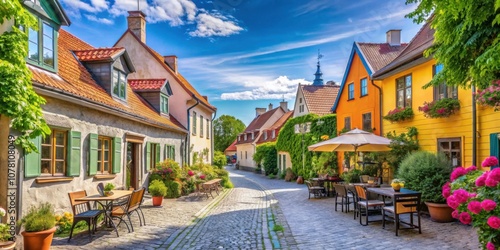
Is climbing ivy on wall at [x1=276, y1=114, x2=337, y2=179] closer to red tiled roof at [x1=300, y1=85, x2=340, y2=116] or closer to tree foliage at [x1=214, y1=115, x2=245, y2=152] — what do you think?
red tiled roof at [x1=300, y1=85, x2=340, y2=116]

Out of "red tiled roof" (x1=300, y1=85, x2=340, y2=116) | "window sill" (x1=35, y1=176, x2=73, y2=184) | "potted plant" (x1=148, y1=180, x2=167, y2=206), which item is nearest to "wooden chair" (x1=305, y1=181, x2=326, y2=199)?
"potted plant" (x1=148, y1=180, x2=167, y2=206)

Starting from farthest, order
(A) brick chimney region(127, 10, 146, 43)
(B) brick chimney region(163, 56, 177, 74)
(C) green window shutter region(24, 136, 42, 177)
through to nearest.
Result: (B) brick chimney region(163, 56, 177, 74) < (A) brick chimney region(127, 10, 146, 43) < (C) green window shutter region(24, 136, 42, 177)

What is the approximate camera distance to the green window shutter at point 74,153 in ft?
28.2

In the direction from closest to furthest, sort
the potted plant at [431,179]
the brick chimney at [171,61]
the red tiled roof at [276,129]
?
the potted plant at [431,179] < the brick chimney at [171,61] < the red tiled roof at [276,129]

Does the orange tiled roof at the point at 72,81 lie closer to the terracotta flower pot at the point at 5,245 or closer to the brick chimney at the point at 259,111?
the terracotta flower pot at the point at 5,245

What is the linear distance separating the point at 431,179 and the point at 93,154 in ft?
31.1

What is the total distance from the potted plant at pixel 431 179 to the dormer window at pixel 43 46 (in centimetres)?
1036

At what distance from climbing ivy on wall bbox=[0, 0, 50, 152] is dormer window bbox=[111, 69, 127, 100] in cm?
624

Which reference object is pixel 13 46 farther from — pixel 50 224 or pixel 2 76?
pixel 50 224

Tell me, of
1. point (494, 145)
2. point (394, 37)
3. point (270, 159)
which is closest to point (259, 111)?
point (270, 159)

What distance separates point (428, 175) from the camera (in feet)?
30.2

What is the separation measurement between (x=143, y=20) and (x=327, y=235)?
62.8 feet

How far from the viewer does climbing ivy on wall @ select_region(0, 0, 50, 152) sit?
566cm

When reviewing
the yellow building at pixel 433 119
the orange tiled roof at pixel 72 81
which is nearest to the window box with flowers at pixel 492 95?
the yellow building at pixel 433 119
